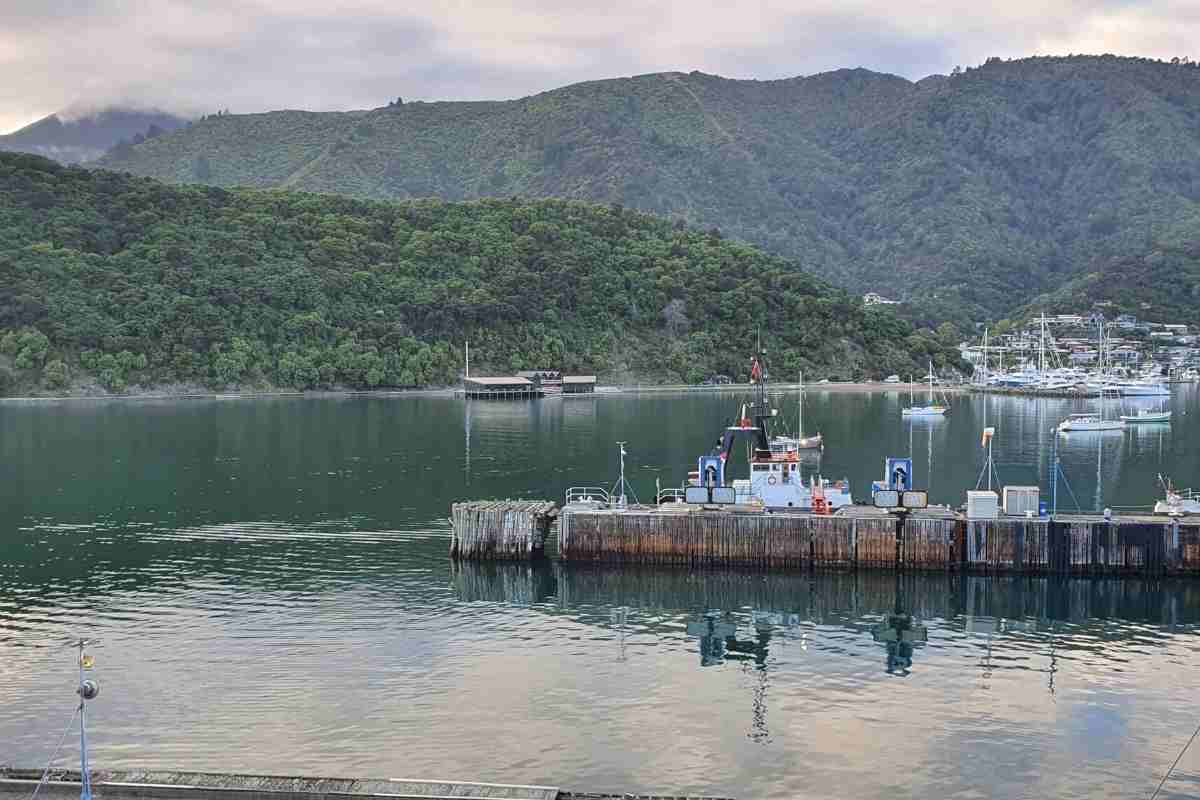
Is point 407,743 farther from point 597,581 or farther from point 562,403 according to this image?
point 562,403

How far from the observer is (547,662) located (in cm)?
4012

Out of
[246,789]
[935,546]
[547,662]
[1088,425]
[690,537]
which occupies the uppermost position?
[1088,425]

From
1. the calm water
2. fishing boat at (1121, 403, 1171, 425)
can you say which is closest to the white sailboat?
fishing boat at (1121, 403, 1171, 425)

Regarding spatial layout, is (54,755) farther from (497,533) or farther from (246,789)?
(497,533)

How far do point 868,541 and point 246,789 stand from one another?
34669mm

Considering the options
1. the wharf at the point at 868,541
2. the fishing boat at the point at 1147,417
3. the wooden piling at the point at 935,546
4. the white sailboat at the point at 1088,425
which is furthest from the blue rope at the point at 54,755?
the fishing boat at the point at 1147,417

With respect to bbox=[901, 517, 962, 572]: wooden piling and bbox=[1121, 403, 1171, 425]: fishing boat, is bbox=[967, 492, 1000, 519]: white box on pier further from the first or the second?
bbox=[1121, 403, 1171, 425]: fishing boat

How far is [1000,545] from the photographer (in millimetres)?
51125

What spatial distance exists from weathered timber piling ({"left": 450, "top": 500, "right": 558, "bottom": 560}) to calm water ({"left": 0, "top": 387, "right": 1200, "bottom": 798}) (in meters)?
1.59

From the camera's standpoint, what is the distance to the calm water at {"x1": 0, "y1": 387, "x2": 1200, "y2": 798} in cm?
3119

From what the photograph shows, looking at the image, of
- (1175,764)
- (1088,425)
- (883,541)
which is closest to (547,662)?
(883,541)

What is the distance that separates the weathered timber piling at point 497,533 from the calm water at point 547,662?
1586 millimetres

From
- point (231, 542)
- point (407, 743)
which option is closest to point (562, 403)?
point (231, 542)

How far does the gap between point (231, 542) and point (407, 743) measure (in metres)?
34.0
